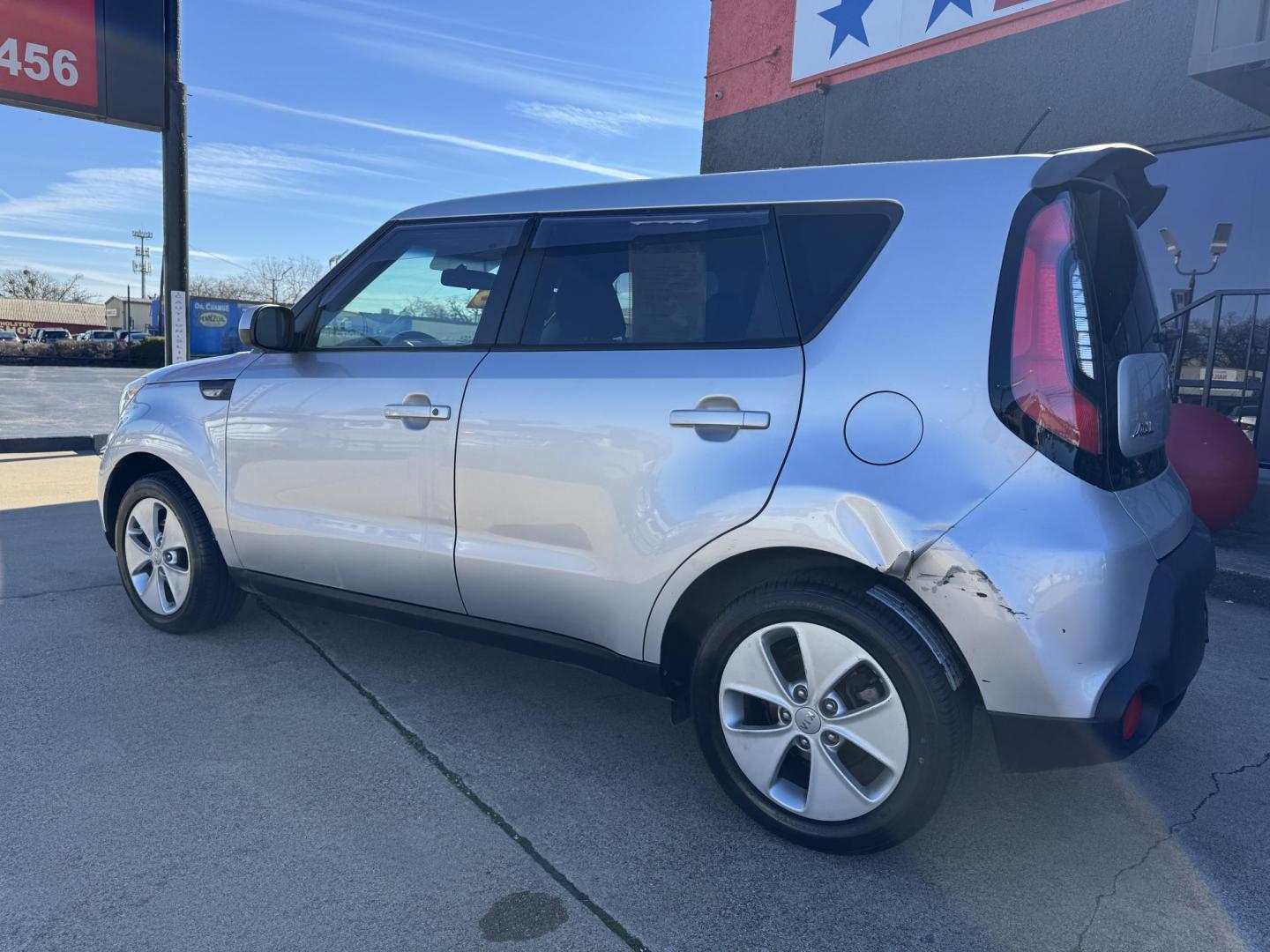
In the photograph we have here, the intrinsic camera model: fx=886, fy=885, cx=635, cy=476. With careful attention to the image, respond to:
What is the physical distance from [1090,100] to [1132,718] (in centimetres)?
766

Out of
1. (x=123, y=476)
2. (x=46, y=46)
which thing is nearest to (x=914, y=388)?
(x=123, y=476)

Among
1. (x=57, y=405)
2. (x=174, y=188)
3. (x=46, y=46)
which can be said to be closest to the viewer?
(x=46, y=46)

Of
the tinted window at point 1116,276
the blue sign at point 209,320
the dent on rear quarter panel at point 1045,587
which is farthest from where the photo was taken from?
the blue sign at point 209,320

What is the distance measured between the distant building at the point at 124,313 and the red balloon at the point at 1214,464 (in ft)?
350

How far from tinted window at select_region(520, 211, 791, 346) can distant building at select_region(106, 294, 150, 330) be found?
10692 cm

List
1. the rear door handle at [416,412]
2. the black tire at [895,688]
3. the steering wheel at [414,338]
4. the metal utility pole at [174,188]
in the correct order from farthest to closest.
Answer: the metal utility pole at [174,188], the steering wheel at [414,338], the rear door handle at [416,412], the black tire at [895,688]

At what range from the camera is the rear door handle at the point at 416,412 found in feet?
9.61

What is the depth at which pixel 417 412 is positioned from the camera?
298 cm

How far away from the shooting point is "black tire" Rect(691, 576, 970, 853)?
7.06ft

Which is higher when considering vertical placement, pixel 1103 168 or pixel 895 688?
pixel 1103 168

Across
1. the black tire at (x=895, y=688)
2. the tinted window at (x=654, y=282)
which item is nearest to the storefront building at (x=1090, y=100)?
the tinted window at (x=654, y=282)

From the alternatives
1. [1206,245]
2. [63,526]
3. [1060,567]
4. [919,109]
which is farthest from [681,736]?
[919,109]

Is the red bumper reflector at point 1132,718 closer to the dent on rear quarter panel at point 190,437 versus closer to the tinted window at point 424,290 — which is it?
the tinted window at point 424,290

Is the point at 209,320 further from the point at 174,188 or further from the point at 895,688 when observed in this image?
the point at 895,688
